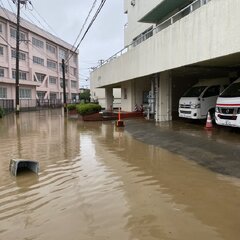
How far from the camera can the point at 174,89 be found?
88.4 feet

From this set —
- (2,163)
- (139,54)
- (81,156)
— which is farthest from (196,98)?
(2,163)

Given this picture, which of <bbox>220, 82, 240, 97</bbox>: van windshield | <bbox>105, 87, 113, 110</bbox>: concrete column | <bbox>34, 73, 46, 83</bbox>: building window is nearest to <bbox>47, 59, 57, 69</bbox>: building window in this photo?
<bbox>34, 73, 46, 83</bbox>: building window

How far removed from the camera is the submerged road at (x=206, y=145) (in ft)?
30.4

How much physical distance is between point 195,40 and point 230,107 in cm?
283

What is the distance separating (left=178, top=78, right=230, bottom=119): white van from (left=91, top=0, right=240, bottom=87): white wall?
2.55 metres

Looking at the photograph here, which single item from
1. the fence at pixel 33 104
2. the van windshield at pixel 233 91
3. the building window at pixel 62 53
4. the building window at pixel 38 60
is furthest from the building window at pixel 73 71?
the van windshield at pixel 233 91

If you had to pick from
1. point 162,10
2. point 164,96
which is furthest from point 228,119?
point 162,10

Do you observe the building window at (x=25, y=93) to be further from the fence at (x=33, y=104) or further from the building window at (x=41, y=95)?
the building window at (x=41, y=95)

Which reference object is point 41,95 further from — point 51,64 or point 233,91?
point 233,91

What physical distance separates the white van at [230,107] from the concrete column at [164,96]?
6.24 metres

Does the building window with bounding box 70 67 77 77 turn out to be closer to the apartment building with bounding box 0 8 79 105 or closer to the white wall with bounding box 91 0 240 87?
the apartment building with bounding box 0 8 79 105

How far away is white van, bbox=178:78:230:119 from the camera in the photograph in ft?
61.8

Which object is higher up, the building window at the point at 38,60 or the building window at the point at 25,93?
the building window at the point at 38,60

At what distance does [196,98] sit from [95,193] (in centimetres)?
1273
